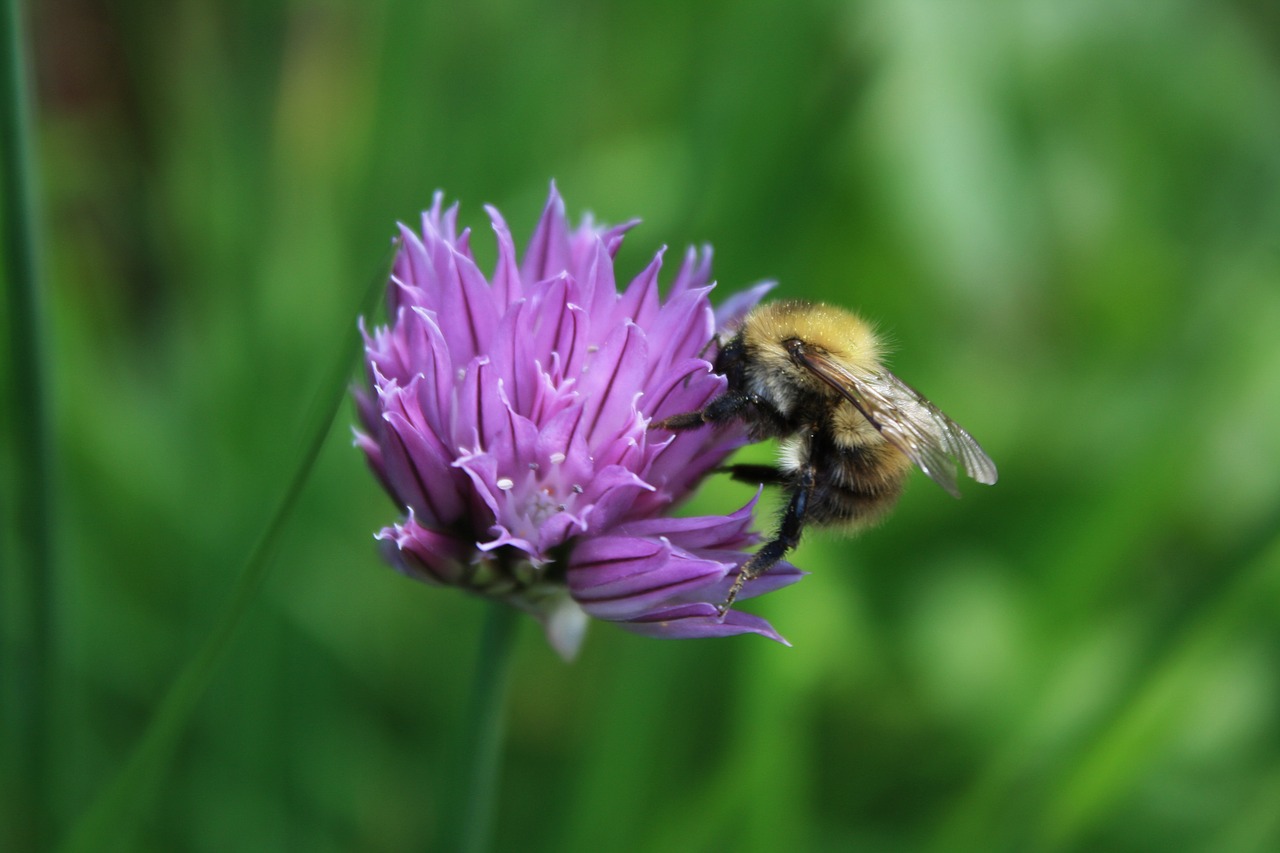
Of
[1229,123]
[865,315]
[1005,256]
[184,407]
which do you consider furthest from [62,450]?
[1229,123]

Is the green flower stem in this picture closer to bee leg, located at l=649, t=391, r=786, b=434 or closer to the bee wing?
bee leg, located at l=649, t=391, r=786, b=434

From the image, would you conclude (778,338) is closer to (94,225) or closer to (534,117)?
(534,117)

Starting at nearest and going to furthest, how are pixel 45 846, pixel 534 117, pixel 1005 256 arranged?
pixel 45 846
pixel 534 117
pixel 1005 256

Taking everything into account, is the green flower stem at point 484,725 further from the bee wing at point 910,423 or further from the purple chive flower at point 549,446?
the bee wing at point 910,423

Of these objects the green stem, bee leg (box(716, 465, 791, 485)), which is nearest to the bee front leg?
bee leg (box(716, 465, 791, 485))

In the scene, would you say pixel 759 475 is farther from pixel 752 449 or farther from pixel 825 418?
pixel 752 449

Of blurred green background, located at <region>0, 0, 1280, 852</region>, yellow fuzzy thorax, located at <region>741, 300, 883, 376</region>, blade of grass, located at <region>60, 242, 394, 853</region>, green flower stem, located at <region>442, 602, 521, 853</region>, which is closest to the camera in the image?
blade of grass, located at <region>60, 242, 394, 853</region>
